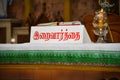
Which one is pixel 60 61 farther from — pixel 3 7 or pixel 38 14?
pixel 3 7

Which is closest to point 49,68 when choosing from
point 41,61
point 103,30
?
point 41,61

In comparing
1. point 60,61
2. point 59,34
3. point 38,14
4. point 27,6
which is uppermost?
point 27,6

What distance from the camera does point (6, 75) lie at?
86.3 inches

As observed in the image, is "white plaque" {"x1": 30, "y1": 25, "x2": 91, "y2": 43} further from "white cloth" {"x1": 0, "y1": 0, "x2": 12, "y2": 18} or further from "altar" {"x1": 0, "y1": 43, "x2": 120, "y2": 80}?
"white cloth" {"x1": 0, "y1": 0, "x2": 12, "y2": 18}

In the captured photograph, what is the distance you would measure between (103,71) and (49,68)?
370 millimetres

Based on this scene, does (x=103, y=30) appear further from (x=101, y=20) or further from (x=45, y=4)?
(x=45, y=4)

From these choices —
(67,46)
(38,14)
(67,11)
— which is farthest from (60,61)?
(38,14)

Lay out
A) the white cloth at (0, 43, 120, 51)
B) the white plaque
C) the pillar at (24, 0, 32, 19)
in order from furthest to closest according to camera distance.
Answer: the pillar at (24, 0, 32, 19) → the white plaque → the white cloth at (0, 43, 120, 51)

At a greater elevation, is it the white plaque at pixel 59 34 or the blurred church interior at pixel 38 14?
the blurred church interior at pixel 38 14

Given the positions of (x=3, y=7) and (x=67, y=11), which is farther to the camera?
(x=3, y=7)

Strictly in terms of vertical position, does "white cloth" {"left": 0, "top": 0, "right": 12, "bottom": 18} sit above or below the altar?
above

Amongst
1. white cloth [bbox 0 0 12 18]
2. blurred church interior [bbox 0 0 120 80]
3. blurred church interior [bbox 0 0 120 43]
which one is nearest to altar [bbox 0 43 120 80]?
blurred church interior [bbox 0 0 120 80]

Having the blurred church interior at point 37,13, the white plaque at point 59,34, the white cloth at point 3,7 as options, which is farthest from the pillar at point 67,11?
the white plaque at point 59,34

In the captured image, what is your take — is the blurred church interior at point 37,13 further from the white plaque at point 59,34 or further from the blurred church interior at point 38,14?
the white plaque at point 59,34
